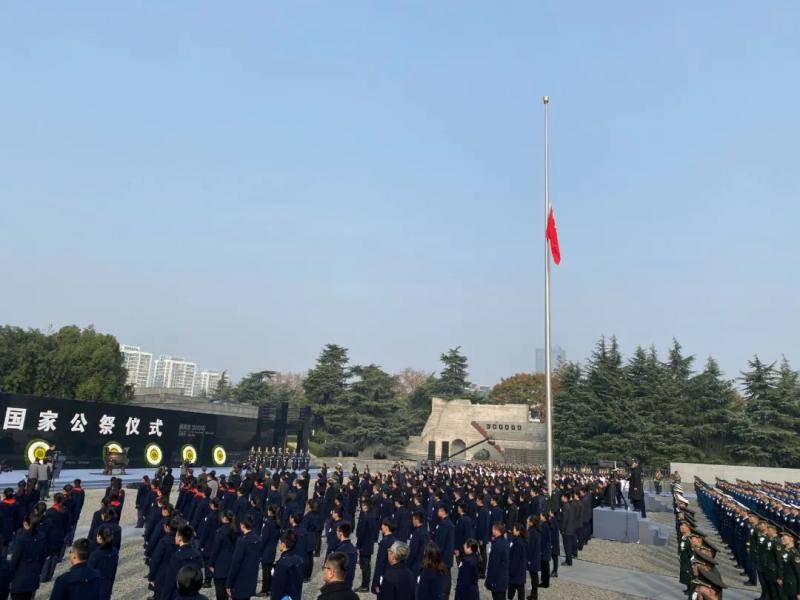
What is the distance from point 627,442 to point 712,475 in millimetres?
6587

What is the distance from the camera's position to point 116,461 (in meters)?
26.3

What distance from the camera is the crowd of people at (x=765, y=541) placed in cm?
890

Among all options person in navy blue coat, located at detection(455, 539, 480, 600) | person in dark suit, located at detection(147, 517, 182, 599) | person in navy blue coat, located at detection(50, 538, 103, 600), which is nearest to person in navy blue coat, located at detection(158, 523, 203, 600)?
person in dark suit, located at detection(147, 517, 182, 599)

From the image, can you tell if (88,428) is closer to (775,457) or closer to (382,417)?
(382,417)

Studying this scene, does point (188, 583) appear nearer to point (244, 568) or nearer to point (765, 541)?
point (244, 568)

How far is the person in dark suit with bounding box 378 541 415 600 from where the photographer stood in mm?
5340

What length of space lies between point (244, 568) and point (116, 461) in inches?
888

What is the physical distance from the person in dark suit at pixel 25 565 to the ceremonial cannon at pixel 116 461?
1929 centimetres

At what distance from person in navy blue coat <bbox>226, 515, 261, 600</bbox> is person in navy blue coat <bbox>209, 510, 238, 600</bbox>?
959mm

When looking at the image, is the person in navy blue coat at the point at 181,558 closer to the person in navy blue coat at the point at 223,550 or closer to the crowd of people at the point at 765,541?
the person in navy blue coat at the point at 223,550

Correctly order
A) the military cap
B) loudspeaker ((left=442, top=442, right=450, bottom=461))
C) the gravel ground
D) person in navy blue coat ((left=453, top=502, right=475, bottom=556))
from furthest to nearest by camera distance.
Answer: loudspeaker ((left=442, top=442, right=450, bottom=461)) < person in navy blue coat ((left=453, top=502, right=475, bottom=556)) < the gravel ground < the military cap

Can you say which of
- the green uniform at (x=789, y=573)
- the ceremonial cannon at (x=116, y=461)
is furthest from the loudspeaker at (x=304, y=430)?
the green uniform at (x=789, y=573)

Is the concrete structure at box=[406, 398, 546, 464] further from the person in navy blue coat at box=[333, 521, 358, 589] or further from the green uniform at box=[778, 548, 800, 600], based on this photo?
the person in navy blue coat at box=[333, 521, 358, 589]

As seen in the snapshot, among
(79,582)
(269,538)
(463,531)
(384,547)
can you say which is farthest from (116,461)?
(79,582)
